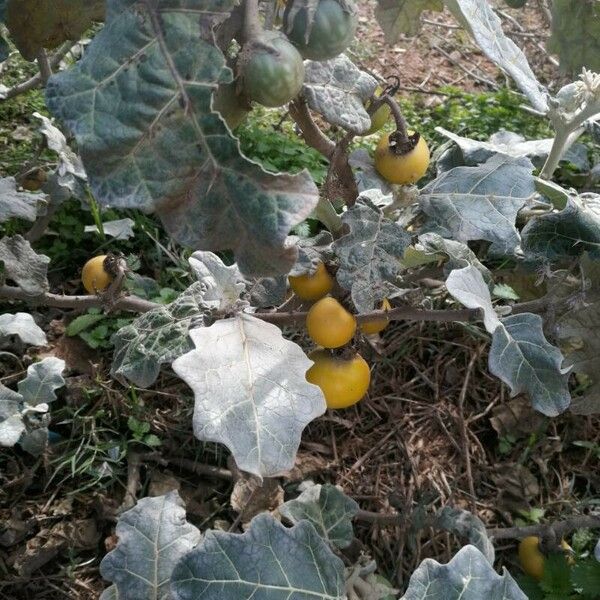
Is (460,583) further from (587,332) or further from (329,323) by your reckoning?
(587,332)

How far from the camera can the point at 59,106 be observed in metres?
0.83

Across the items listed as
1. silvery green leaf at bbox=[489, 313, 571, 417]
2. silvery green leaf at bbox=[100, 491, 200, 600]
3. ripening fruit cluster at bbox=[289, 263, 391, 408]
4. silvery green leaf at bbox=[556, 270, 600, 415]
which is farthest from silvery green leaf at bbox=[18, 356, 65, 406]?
silvery green leaf at bbox=[556, 270, 600, 415]

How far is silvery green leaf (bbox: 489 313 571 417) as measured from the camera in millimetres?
1207

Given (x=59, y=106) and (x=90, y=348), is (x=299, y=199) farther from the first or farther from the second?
(x=90, y=348)

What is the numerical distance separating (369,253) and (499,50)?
1.56ft

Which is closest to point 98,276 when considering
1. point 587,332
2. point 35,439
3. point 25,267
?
point 25,267

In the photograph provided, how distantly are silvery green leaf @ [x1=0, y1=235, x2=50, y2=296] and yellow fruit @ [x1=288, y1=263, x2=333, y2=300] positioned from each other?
57 centimetres

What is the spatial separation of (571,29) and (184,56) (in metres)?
1.03

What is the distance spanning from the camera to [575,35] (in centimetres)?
152

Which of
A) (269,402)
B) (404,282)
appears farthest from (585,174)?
(269,402)

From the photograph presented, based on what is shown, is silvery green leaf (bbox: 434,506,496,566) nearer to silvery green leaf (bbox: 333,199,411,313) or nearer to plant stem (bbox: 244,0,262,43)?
silvery green leaf (bbox: 333,199,411,313)

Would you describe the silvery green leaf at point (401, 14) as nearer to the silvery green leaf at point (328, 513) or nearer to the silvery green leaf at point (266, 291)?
the silvery green leaf at point (266, 291)

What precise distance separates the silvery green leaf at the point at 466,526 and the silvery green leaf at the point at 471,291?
58 centimetres

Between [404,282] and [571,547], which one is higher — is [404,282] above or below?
above
